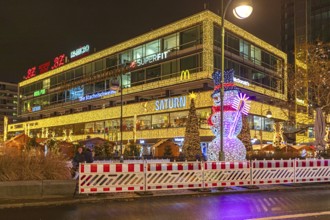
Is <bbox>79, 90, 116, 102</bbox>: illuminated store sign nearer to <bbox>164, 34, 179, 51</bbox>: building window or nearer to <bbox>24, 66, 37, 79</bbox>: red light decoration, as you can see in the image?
<bbox>164, 34, 179, 51</bbox>: building window

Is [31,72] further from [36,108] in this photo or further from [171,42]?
[171,42]

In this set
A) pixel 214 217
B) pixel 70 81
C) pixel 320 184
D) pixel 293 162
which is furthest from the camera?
pixel 70 81

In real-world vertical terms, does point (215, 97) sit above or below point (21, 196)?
above

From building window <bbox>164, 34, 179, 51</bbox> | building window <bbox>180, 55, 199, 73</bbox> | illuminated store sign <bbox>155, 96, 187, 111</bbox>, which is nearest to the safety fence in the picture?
building window <bbox>180, 55, 199, 73</bbox>

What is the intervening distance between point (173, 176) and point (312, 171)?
7756 mm

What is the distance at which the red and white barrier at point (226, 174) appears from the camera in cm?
1591

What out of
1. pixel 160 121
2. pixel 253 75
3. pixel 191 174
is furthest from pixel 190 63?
pixel 191 174

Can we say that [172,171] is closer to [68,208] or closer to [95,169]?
[95,169]

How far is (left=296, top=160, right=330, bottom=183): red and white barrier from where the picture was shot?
18391mm

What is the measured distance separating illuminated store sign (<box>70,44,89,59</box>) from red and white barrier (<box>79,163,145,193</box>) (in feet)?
184

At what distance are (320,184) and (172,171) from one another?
860 centimetres

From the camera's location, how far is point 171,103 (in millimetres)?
50469

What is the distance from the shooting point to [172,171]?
49.5 ft

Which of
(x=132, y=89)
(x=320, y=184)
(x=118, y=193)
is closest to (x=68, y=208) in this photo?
(x=118, y=193)
